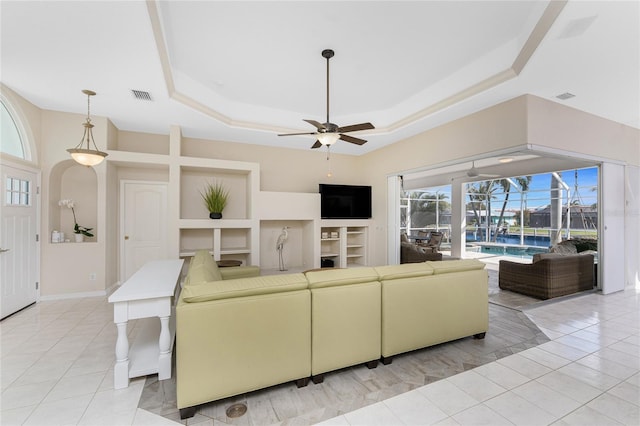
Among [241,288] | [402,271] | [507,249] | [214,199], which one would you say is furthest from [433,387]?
[507,249]

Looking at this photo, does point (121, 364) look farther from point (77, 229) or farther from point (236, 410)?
point (77, 229)

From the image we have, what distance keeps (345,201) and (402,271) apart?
3775 mm

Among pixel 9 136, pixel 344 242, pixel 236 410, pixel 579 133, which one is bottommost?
pixel 236 410

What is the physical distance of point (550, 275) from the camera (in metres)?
4.22

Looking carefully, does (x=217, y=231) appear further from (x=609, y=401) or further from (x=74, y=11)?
(x=609, y=401)

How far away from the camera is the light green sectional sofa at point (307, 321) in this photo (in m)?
1.83

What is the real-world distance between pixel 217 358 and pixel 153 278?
3.83 feet

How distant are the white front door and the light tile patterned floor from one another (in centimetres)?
53

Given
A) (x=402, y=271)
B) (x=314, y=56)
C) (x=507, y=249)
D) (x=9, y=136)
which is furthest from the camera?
(x=507, y=249)

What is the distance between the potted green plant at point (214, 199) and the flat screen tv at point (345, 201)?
81.3 inches

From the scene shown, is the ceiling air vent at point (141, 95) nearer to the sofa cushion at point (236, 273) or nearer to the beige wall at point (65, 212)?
the beige wall at point (65, 212)

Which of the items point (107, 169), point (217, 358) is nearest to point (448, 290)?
point (217, 358)

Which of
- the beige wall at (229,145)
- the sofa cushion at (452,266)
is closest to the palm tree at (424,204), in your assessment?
the beige wall at (229,145)

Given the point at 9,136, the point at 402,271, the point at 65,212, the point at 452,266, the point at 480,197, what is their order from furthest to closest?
the point at 480,197
the point at 65,212
the point at 9,136
the point at 452,266
the point at 402,271
